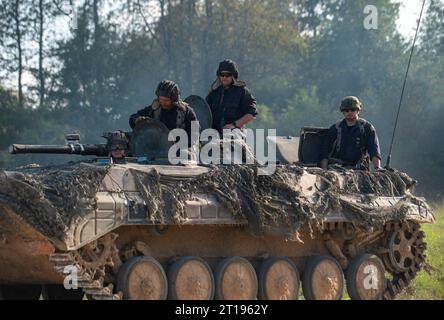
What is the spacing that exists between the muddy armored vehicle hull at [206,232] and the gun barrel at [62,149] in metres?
0.81

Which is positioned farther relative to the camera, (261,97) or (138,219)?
(261,97)

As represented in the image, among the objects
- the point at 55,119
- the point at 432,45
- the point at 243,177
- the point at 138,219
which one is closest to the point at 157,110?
the point at 243,177

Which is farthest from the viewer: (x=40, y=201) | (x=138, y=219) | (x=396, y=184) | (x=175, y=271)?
(x=396, y=184)

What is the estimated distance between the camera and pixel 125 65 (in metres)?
41.5

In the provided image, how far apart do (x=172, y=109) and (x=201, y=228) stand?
61.7 inches

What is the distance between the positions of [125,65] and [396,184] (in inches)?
1043

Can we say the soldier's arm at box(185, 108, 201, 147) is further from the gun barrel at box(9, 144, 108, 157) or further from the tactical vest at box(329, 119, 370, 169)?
the tactical vest at box(329, 119, 370, 169)

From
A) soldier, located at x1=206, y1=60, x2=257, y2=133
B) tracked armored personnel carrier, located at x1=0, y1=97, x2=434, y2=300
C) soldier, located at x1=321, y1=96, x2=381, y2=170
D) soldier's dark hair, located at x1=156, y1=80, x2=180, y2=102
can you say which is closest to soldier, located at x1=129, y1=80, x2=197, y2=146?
soldier's dark hair, located at x1=156, y1=80, x2=180, y2=102

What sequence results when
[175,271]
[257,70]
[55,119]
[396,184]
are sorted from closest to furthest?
[175,271] → [396,184] → [55,119] → [257,70]

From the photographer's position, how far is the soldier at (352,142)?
1600 cm

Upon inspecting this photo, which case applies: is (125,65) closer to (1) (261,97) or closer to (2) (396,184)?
(1) (261,97)

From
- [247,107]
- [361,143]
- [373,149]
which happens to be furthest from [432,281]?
[247,107]

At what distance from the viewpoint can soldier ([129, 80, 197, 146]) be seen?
14102 mm

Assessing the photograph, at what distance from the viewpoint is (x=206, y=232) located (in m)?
13.9
